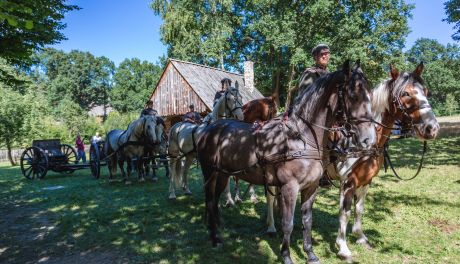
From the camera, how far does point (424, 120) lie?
425 centimetres

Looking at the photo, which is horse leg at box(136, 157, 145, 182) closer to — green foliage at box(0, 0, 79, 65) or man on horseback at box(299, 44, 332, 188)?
green foliage at box(0, 0, 79, 65)

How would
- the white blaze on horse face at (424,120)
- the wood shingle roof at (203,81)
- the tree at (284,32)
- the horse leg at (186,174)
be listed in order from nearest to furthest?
the white blaze on horse face at (424,120) → the horse leg at (186,174) → the wood shingle roof at (203,81) → the tree at (284,32)

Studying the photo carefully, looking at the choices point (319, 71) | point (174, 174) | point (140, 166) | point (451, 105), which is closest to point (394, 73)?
point (319, 71)

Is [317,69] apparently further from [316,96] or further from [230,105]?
[230,105]

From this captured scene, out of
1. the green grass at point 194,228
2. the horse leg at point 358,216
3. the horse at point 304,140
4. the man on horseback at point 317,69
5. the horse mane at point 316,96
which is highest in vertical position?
the man on horseback at point 317,69

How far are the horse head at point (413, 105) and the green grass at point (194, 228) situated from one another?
190cm

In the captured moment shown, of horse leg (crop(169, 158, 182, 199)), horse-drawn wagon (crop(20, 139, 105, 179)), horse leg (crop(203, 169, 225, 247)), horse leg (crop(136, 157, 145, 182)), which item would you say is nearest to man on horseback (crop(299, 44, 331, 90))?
horse leg (crop(203, 169, 225, 247))

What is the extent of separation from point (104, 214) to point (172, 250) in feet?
9.74

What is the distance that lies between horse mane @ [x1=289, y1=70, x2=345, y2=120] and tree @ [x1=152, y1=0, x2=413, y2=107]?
2485 centimetres

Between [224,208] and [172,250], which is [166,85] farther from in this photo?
[172,250]

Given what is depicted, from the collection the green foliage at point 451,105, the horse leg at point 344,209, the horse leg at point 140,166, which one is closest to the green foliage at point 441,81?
the green foliage at point 451,105

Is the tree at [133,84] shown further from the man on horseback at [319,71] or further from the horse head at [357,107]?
the horse head at [357,107]

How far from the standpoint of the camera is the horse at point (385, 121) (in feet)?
14.2

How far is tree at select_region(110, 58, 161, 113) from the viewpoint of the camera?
219 feet
